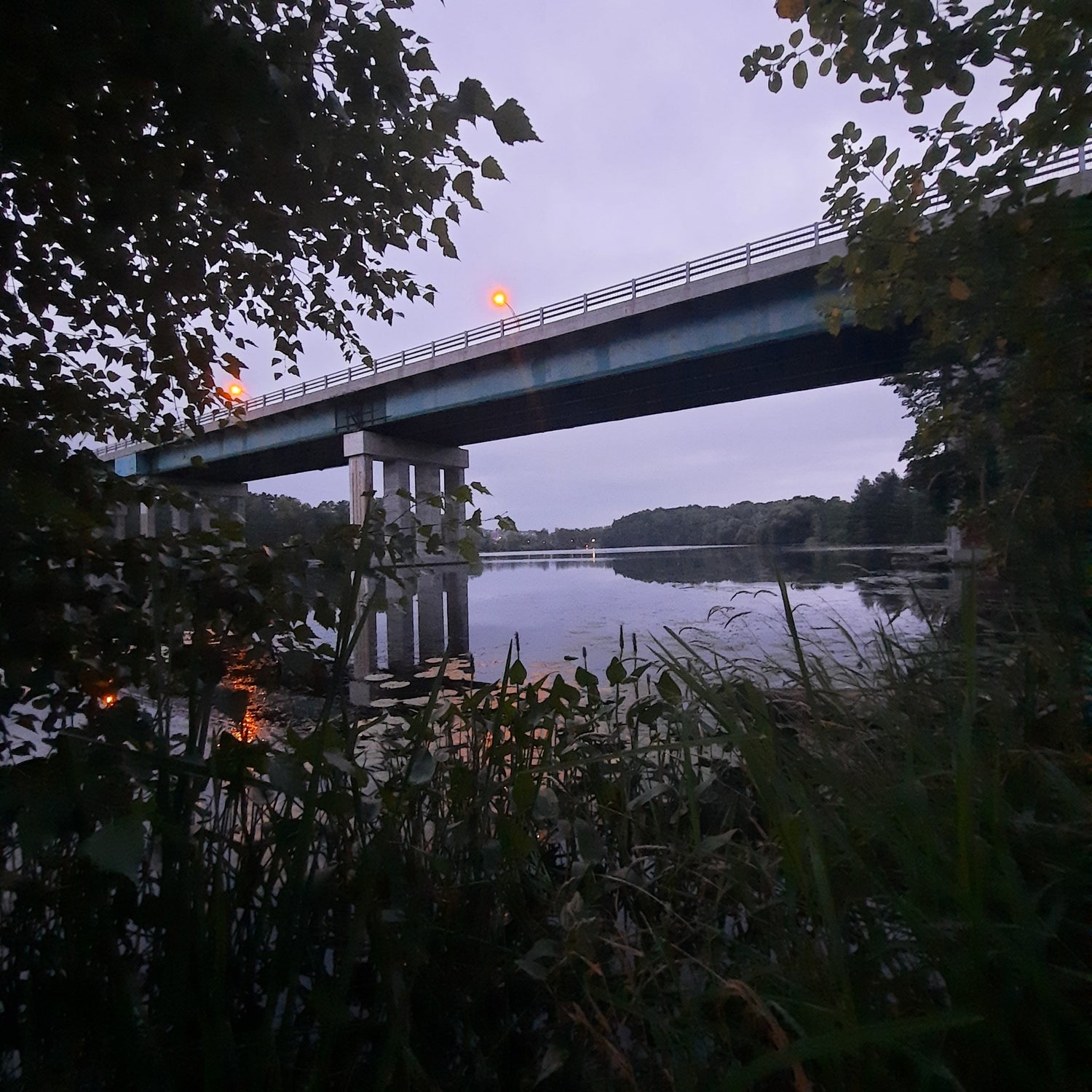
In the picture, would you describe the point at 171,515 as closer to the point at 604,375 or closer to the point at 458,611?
the point at 458,611

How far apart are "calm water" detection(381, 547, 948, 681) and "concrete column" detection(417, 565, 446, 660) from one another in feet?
1.92

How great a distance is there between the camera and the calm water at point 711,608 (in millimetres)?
3023

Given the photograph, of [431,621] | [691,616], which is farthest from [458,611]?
[691,616]

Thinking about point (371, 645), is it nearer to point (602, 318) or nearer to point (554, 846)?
point (554, 846)

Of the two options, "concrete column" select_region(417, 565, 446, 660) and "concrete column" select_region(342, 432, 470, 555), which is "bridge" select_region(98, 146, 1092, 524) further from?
"concrete column" select_region(417, 565, 446, 660)

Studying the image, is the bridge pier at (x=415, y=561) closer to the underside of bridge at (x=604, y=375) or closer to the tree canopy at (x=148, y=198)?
the tree canopy at (x=148, y=198)

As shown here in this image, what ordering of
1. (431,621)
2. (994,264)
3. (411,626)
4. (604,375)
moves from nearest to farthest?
(994,264) → (411,626) → (431,621) → (604,375)

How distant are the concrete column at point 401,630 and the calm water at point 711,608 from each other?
0.22 m

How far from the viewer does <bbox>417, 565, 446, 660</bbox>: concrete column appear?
29.6 ft

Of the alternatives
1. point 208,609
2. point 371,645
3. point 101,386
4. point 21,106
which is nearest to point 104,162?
point 21,106

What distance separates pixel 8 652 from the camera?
126 cm

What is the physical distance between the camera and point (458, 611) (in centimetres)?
1367

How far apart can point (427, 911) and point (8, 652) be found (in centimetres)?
113

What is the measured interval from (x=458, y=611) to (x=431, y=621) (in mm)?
1076
